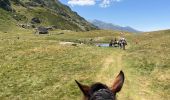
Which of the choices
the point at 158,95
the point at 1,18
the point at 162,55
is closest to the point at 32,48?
the point at 162,55

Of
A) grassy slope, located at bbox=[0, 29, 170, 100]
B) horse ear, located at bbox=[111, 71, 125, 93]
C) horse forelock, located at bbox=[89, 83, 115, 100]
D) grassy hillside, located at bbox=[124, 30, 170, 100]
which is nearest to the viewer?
horse forelock, located at bbox=[89, 83, 115, 100]

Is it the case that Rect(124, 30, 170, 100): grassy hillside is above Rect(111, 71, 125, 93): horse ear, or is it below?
below

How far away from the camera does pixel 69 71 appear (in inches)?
1578

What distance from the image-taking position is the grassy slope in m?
32.4

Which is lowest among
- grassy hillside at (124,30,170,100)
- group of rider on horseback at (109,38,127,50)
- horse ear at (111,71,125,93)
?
grassy hillside at (124,30,170,100)

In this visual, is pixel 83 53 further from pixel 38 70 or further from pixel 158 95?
pixel 158 95

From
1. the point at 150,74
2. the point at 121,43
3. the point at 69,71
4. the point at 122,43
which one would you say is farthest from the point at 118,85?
the point at 121,43

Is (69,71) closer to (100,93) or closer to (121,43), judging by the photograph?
(121,43)

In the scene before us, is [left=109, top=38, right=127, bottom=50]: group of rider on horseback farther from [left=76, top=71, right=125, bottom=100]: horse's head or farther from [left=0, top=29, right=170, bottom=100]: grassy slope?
[left=76, top=71, right=125, bottom=100]: horse's head

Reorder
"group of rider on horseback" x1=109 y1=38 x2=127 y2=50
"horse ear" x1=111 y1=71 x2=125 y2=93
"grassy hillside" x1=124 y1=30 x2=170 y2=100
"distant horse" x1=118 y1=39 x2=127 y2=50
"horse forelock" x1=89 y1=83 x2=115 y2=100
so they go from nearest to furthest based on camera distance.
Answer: "horse forelock" x1=89 y1=83 x2=115 y2=100, "horse ear" x1=111 y1=71 x2=125 y2=93, "grassy hillside" x1=124 y1=30 x2=170 y2=100, "distant horse" x1=118 y1=39 x2=127 y2=50, "group of rider on horseback" x1=109 y1=38 x2=127 y2=50

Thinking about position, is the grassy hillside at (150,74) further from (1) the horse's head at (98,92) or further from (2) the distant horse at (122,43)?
(1) the horse's head at (98,92)

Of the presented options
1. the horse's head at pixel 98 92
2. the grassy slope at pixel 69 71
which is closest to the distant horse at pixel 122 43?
the grassy slope at pixel 69 71

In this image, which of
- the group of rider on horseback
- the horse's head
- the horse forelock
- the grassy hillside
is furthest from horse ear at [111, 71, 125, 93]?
the group of rider on horseback

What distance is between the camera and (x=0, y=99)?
30.8 m
